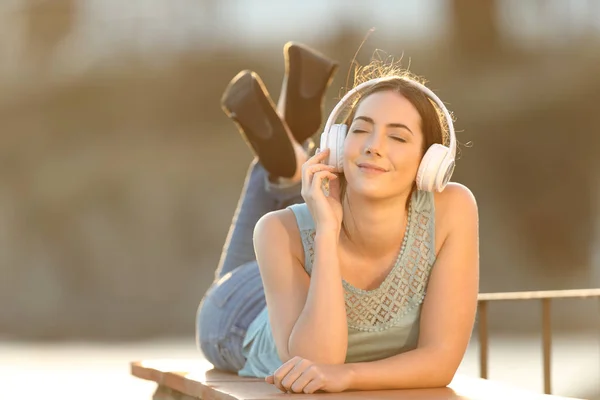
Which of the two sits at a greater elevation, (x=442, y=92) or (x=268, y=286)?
(x=442, y=92)

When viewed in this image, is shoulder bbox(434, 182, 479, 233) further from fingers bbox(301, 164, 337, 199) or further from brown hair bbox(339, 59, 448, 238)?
fingers bbox(301, 164, 337, 199)

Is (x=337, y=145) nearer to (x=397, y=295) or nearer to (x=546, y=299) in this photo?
(x=397, y=295)

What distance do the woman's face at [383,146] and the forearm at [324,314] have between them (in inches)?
4.5

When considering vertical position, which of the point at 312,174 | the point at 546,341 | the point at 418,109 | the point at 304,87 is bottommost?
the point at 546,341

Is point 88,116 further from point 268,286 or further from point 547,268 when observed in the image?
point 268,286

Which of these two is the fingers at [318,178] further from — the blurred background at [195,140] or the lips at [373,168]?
the blurred background at [195,140]

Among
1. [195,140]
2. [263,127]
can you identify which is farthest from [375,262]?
[195,140]

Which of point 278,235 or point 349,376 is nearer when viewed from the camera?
point 349,376

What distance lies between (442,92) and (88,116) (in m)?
3.46

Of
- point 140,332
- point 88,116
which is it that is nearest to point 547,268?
point 140,332

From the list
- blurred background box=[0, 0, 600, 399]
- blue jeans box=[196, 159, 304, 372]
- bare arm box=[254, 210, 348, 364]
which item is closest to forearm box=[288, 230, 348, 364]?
bare arm box=[254, 210, 348, 364]

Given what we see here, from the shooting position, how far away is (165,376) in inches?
93.8

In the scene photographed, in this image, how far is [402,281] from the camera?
190 cm

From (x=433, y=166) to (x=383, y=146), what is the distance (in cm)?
9
